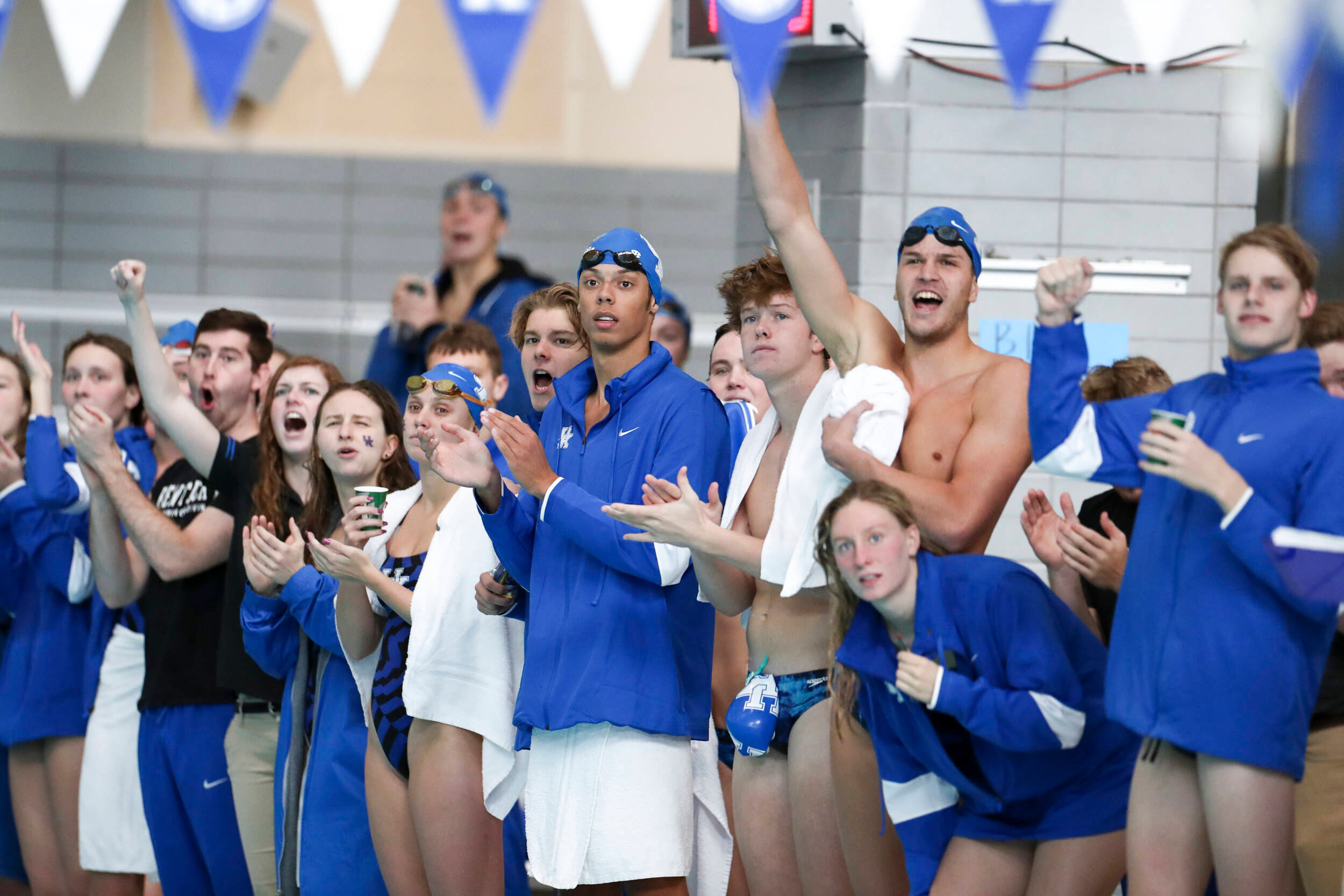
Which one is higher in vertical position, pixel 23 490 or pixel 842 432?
pixel 842 432

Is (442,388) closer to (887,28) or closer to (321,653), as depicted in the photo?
(321,653)

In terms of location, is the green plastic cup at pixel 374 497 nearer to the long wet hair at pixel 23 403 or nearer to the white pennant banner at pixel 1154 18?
the long wet hair at pixel 23 403

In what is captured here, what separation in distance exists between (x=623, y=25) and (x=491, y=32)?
1.34 feet

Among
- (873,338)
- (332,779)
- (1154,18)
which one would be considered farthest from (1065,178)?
(332,779)

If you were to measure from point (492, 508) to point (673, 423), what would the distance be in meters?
0.49

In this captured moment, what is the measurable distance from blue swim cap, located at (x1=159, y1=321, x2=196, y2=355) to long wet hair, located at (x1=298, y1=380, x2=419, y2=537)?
127 centimetres

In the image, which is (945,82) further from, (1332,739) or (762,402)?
(1332,739)

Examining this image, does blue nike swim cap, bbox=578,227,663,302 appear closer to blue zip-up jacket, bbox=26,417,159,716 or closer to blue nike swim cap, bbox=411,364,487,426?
blue nike swim cap, bbox=411,364,487,426

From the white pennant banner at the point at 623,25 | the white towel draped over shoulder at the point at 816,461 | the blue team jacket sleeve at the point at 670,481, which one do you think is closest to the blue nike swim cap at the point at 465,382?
the blue team jacket sleeve at the point at 670,481

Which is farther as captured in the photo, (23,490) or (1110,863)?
(23,490)

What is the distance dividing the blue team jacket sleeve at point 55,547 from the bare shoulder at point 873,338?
119 inches

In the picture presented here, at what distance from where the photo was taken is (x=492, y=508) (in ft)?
11.2

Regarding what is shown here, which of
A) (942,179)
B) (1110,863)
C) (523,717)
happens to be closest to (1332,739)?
(1110,863)

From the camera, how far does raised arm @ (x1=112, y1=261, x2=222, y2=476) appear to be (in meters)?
4.34
